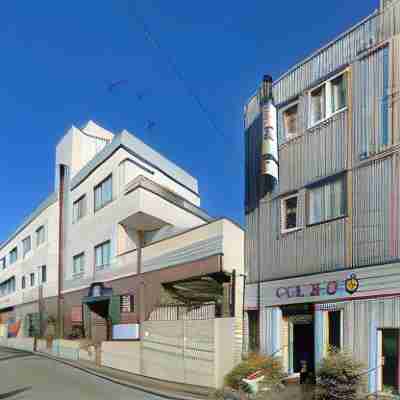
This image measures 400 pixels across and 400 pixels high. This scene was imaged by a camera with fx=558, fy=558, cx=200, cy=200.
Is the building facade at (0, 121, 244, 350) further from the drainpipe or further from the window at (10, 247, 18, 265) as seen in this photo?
the window at (10, 247, 18, 265)

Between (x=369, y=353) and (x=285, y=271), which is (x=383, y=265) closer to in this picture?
(x=369, y=353)

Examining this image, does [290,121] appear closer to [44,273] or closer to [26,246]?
[44,273]

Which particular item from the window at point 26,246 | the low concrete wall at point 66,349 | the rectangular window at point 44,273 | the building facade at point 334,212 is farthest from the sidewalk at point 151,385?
the window at point 26,246

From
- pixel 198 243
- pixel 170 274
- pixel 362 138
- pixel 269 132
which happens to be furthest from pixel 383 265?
pixel 170 274

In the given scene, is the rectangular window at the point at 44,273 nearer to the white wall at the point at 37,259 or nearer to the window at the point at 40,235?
the white wall at the point at 37,259

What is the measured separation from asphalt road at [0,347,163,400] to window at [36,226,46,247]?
16287mm

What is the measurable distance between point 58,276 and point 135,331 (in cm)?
1353

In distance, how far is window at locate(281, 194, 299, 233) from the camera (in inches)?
567

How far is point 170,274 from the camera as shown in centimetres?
1955

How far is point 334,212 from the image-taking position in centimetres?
1306

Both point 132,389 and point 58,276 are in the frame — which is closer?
point 132,389

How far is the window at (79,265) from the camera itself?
29.6 meters

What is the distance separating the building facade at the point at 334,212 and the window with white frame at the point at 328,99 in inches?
1.0

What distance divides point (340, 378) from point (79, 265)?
21316mm
